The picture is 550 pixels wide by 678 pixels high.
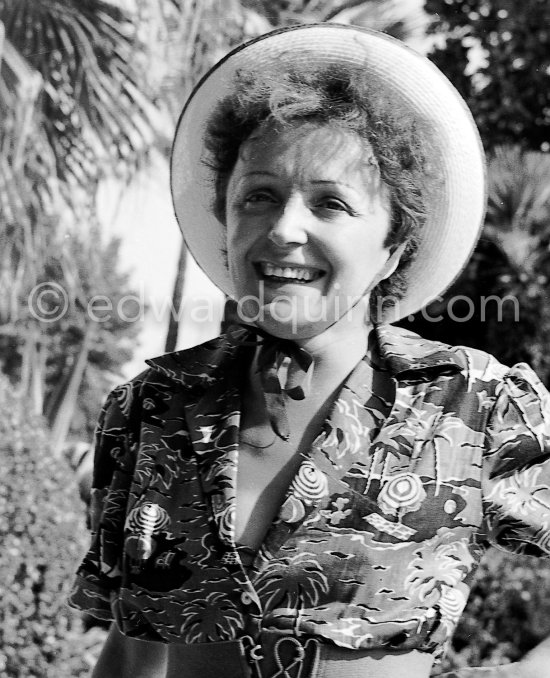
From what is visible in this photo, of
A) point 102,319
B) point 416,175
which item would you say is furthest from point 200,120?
point 102,319

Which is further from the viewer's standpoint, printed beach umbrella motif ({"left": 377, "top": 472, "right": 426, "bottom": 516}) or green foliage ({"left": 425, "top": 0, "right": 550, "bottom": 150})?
green foliage ({"left": 425, "top": 0, "right": 550, "bottom": 150})

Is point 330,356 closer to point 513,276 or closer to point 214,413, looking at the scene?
point 214,413

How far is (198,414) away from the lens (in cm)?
146

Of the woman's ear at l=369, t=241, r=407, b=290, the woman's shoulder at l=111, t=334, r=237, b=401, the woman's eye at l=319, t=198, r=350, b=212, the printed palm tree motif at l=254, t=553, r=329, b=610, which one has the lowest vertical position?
the printed palm tree motif at l=254, t=553, r=329, b=610

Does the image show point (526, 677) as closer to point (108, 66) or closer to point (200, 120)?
point (200, 120)

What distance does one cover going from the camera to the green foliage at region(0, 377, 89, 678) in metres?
3.85

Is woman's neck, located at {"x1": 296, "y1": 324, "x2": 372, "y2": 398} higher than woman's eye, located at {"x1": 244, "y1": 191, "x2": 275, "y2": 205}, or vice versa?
woman's eye, located at {"x1": 244, "y1": 191, "x2": 275, "y2": 205}

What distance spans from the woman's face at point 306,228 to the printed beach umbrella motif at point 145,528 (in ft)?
0.99

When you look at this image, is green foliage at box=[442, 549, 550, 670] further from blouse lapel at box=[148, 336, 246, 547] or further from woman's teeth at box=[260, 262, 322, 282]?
woman's teeth at box=[260, 262, 322, 282]

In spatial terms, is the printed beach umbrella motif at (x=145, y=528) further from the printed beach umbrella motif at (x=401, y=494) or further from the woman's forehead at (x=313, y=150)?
the woman's forehead at (x=313, y=150)

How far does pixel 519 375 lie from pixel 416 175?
13.1 inches

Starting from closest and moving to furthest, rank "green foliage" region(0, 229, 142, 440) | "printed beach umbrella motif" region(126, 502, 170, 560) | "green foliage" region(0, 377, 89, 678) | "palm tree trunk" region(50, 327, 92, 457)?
"printed beach umbrella motif" region(126, 502, 170, 560), "green foliage" region(0, 377, 89, 678), "green foliage" region(0, 229, 142, 440), "palm tree trunk" region(50, 327, 92, 457)

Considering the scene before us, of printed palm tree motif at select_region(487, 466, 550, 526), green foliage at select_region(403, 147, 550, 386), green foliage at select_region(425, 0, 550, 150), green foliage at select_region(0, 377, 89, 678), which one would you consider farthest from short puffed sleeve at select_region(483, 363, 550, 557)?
green foliage at select_region(425, 0, 550, 150)

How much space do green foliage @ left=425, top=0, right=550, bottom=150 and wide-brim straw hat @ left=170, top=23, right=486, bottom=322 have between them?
3.74m
